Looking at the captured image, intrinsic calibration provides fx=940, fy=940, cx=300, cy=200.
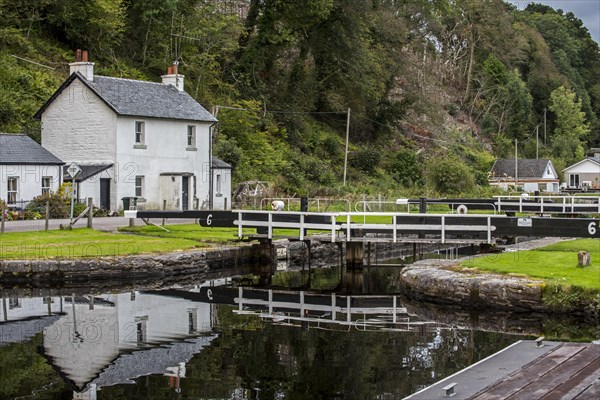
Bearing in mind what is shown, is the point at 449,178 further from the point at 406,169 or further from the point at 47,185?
the point at 47,185

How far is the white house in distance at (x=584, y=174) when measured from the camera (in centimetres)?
11469

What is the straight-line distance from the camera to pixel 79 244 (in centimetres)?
3566

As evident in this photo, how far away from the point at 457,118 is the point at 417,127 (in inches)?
805

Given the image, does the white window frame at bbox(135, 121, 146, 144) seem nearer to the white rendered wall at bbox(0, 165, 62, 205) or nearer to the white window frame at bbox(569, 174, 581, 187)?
the white rendered wall at bbox(0, 165, 62, 205)

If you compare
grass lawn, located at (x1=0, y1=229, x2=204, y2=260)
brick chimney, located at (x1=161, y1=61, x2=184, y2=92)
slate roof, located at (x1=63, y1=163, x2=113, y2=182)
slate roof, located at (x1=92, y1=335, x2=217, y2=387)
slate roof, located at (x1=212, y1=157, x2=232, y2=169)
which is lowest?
slate roof, located at (x1=92, y1=335, x2=217, y2=387)

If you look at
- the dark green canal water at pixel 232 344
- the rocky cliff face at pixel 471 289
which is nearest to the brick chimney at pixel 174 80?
the dark green canal water at pixel 232 344

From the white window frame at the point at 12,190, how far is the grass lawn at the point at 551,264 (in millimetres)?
23344

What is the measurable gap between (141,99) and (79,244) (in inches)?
709

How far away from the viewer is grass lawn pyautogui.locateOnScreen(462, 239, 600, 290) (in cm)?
2692

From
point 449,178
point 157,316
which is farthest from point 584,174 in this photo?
point 157,316

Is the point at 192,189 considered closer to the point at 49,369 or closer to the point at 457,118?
the point at 49,369

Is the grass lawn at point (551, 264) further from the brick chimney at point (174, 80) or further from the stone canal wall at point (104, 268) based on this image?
the brick chimney at point (174, 80)

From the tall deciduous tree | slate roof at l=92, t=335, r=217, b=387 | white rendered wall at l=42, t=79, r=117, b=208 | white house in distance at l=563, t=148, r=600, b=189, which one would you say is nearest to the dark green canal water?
slate roof at l=92, t=335, r=217, b=387

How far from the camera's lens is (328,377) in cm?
1961
